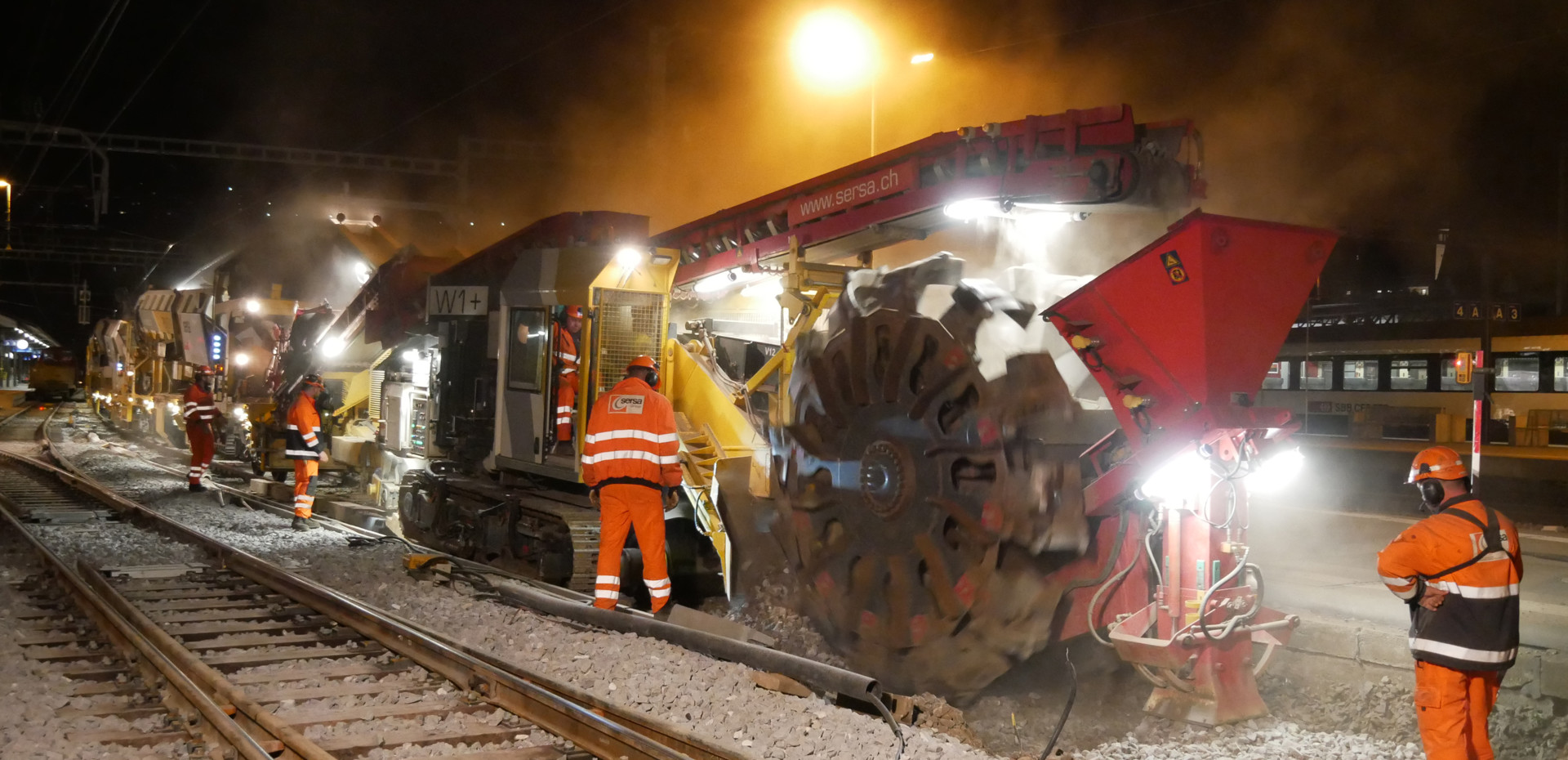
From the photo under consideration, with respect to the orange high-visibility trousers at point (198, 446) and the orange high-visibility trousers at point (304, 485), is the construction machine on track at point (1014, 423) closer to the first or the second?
the orange high-visibility trousers at point (304, 485)

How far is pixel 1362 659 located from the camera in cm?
645

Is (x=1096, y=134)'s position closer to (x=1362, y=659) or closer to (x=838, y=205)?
(x=838, y=205)

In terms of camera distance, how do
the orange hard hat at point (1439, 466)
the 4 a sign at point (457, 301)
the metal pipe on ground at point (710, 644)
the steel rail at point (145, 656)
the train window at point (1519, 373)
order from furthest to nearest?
1. the train window at point (1519, 373)
2. the 4 a sign at point (457, 301)
3. the metal pipe on ground at point (710, 644)
4. the steel rail at point (145, 656)
5. the orange hard hat at point (1439, 466)

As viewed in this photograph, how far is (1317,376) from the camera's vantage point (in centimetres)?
2322

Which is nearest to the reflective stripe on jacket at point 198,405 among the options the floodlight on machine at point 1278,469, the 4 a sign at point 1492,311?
the floodlight on machine at point 1278,469

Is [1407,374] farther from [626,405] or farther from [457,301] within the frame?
[626,405]

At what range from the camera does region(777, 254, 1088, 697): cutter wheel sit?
522cm

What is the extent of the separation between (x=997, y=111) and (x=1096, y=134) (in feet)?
27.8

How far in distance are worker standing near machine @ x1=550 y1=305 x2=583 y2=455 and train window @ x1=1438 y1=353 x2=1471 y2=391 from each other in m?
18.0

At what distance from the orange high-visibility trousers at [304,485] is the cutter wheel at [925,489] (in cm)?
809

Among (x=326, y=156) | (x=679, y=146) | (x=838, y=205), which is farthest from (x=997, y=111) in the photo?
(x=326, y=156)

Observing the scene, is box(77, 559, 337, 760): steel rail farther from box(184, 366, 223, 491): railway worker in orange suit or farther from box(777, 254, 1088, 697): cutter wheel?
box(184, 366, 223, 491): railway worker in orange suit

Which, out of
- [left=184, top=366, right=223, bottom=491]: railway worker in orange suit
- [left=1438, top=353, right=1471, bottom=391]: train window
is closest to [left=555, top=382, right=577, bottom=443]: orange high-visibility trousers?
[left=184, top=366, right=223, bottom=491]: railway worker in orange suit

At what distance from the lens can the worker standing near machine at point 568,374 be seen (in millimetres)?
8883
